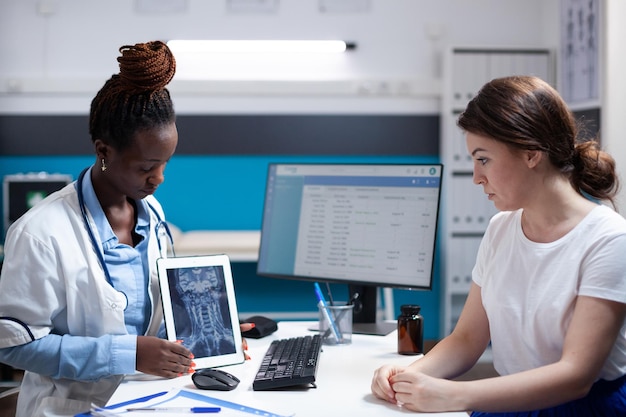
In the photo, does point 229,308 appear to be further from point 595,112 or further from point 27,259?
point 595,112

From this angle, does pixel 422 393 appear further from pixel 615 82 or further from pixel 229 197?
pixel 229 197

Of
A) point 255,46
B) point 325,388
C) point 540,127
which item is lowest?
point 325,388

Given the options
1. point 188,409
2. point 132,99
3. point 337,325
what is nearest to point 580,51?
point 337,325

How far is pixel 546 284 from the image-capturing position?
145cm

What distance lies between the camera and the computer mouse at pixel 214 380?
4.64ft

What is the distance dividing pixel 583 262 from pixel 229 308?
0.75m

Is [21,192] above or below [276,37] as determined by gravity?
below

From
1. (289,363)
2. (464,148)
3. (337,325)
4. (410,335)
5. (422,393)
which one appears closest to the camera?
(422,393)

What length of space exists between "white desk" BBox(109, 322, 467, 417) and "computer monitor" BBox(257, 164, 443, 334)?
25 centimetres

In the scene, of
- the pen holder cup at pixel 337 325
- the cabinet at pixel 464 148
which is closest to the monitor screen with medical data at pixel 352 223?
the pen holder cup at pixel 337 325

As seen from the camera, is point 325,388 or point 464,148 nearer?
point 325,388

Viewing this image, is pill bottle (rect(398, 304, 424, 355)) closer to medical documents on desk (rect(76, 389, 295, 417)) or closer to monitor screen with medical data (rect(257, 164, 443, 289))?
monitor screen with medical data (rect(257, 164, 443, 289))

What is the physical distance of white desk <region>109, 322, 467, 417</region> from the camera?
1310 millimetres

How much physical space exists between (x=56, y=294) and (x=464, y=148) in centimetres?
321
